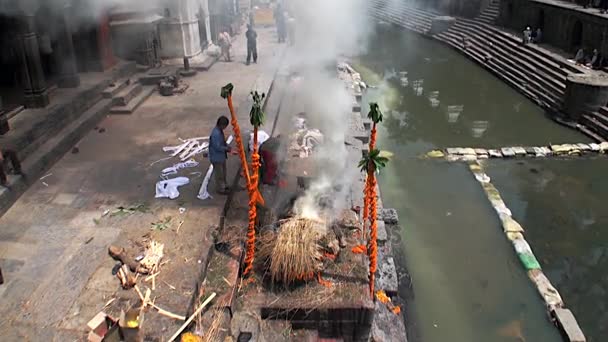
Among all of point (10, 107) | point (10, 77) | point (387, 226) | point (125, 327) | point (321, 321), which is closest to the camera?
point (125, 327)

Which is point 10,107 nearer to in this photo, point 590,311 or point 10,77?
point 10,77

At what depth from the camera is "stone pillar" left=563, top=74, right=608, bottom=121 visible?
14.7 m

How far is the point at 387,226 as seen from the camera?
9539 millimetres

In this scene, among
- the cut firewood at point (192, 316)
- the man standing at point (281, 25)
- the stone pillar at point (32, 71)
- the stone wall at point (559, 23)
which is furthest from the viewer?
the man standing at point (281, 25)

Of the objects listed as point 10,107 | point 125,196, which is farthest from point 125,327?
point 10,107

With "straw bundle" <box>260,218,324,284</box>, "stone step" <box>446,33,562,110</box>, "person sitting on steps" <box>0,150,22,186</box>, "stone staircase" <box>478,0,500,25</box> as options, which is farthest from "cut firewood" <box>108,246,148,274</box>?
"stone staircase" <box>478,0,500,25</box>

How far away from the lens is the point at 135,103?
1315 cm

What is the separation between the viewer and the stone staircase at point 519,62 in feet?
50.9

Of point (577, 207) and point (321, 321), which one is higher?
point (321, 321)

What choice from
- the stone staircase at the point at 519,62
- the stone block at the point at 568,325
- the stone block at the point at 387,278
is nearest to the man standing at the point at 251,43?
the stone staircase at the point at 519,62

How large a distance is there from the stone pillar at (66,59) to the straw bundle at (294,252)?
29.0 feet

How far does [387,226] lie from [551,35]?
1671 cm

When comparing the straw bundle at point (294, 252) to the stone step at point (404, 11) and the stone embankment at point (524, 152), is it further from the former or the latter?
the stone step at point (404, 11)

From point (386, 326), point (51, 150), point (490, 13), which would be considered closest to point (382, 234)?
point (386, 326)
